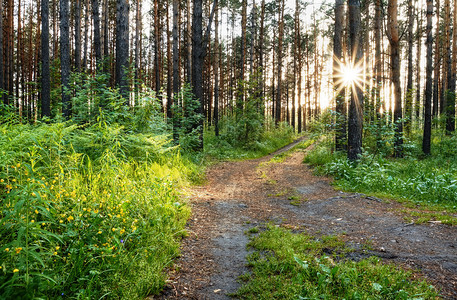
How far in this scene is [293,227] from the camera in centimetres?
427

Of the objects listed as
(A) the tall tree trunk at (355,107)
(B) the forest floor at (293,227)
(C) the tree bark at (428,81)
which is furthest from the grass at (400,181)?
(C) the tree bark at (428,81)

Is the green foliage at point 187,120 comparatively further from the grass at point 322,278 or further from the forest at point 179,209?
the grass at point 322,278

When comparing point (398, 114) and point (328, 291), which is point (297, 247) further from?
point (398, 114)

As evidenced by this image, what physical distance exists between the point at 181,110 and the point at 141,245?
867cm

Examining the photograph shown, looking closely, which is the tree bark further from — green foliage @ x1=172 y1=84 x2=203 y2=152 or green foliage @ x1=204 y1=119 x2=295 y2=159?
green foliage @ x1=172 y1=84 x2=203 y2=152

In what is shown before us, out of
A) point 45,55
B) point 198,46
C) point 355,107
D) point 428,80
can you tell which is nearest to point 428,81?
point 428,80

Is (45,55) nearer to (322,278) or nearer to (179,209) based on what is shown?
(179,209)

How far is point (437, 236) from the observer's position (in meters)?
3.60

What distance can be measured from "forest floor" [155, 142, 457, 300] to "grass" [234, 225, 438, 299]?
184 millimetres

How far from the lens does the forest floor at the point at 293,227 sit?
109 inches

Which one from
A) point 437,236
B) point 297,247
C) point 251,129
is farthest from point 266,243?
point 251,129

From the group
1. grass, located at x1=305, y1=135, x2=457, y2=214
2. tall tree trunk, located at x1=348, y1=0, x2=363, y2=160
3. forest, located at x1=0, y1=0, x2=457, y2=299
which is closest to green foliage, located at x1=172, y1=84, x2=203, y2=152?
forest, located at x1=0, y1=0, x2=457, y2=299

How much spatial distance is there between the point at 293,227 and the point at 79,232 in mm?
3124

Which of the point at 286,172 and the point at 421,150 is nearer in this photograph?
the point at 286,172
